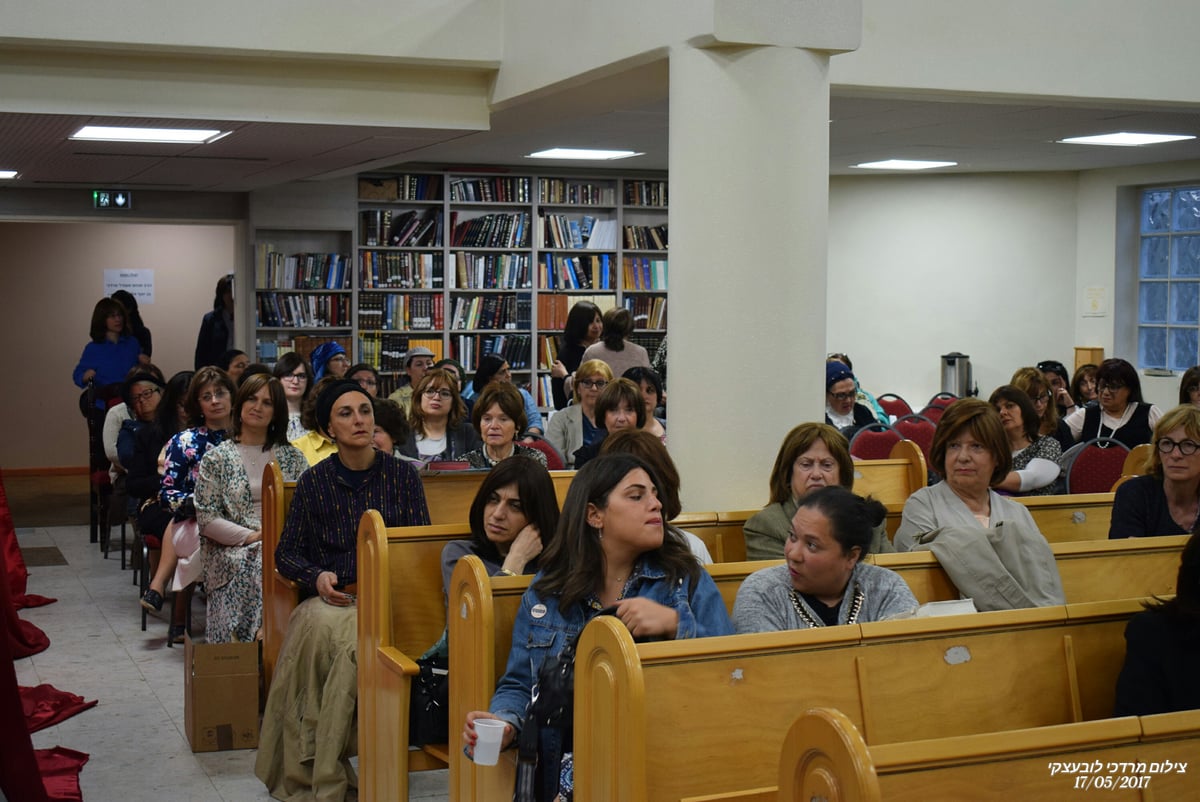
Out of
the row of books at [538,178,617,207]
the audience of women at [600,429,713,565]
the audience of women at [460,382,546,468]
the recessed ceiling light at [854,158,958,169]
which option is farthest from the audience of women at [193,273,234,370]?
the audience of women at [600,429,713,565]

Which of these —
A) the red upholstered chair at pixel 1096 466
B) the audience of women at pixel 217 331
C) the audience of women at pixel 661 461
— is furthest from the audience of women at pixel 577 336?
the audience of women at pixel 661 461

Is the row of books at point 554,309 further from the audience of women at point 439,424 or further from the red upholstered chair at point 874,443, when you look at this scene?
the audience of women at point 439,424

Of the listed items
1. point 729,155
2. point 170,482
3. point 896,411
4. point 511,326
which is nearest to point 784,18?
point 729,155

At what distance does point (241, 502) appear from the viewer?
5.82 m

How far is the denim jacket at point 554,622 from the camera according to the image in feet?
10.5

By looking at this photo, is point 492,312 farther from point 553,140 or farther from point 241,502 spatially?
point 241,502

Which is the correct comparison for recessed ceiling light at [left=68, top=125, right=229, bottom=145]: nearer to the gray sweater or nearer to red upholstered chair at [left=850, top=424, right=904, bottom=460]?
red upholstered chair at [left=850, top=424, right=904, bottom=460]

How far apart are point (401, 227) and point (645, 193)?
2.31m

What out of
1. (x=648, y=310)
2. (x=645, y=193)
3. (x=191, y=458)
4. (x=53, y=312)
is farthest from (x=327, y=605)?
(x=53, y=312)

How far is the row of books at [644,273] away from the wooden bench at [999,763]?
10091 mm

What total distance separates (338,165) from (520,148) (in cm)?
154

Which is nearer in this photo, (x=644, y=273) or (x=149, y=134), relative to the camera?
(x=149, y=134)

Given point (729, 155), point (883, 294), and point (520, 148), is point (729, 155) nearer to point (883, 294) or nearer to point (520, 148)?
point (520, 148)

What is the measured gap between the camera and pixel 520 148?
1019cm
